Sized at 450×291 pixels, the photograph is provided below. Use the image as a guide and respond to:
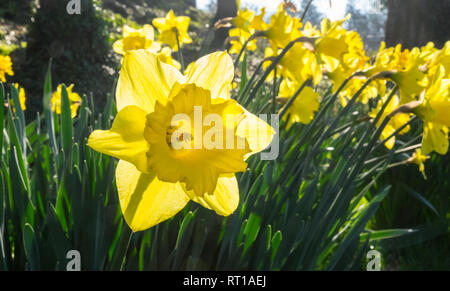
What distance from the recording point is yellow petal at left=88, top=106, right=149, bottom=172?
22.1 inches

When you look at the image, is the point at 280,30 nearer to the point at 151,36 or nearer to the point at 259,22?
the point at 259,22

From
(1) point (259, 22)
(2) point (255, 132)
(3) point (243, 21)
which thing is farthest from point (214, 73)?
(3) point (243, 21)

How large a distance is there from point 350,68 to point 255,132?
80 centimetres

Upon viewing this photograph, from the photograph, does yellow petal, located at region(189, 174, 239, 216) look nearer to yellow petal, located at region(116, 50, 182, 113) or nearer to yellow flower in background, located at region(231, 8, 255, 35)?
yellow petal, located at region(116, 50, 182, 113)

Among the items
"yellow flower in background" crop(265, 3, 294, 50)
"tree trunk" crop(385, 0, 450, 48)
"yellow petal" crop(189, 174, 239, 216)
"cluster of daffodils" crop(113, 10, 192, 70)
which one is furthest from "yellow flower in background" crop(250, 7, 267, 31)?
"tree trunk" crop(385, 0, 450, 48)

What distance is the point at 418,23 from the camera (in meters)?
4.56

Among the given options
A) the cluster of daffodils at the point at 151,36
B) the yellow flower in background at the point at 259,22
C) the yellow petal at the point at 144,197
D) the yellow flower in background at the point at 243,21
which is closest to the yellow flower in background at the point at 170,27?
the cluster of daffodils at the point at 151,36

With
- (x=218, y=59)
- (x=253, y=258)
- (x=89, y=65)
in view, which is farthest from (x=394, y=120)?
(x=89, y=65)

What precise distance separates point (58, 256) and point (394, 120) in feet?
4.11

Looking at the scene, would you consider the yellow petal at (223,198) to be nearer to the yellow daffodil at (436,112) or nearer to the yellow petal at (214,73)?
the yellow petal at (214,73)

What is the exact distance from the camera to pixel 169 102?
583 mm

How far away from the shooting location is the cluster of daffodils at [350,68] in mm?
923

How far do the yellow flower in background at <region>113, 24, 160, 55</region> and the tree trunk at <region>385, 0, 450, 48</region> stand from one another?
4.05 m
